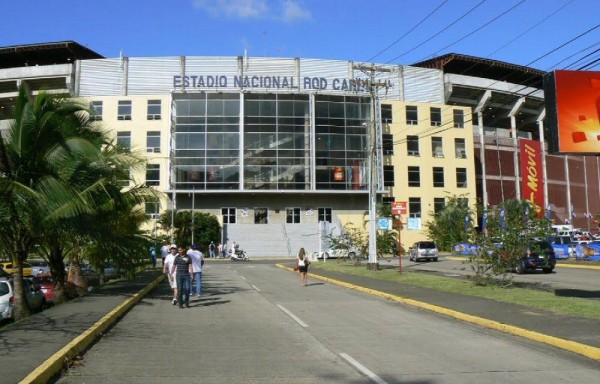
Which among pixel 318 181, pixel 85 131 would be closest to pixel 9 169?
pixel 85 131

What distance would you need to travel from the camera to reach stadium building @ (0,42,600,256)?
195 ft

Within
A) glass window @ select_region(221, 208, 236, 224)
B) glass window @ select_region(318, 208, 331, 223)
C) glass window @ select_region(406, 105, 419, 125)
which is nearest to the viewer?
glass window @ select_region(221, 208, 236, 224)

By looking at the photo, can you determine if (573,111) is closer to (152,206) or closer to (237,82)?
(152,206)

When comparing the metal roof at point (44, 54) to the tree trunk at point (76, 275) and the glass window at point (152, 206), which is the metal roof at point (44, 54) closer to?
the glass window at point (152, 206)

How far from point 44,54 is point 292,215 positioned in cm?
3483

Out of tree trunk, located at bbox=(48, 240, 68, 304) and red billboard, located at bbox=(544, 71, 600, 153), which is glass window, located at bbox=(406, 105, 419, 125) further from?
tree trunk, located at bbox=(48, 240, 68, 304)

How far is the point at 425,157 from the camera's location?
66062 mm

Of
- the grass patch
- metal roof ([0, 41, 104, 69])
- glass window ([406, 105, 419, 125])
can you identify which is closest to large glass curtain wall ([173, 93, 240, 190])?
metal roof ([0, 41, 104, 69])

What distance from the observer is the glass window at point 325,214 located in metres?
62.3

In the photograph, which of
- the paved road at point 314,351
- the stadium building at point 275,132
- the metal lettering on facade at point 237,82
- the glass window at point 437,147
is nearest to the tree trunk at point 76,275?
the paved road at point 314,351

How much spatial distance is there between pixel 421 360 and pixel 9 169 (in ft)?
37.8

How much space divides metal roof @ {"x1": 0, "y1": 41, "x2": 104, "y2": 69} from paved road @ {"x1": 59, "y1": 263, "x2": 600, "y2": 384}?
57.7 m

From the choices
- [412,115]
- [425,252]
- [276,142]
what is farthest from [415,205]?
[425,252]

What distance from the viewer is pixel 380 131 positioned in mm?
62219
